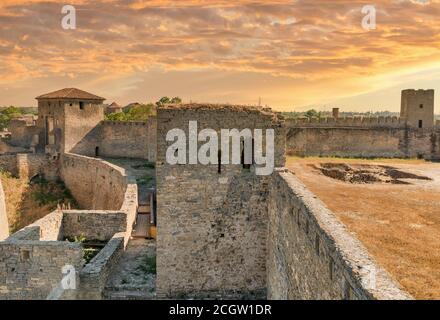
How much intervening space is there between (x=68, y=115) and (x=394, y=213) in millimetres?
32050

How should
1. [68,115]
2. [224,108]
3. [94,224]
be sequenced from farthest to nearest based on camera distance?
1. [68,115]
2. [94,224]
3. [224,108]

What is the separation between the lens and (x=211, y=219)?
9336mm

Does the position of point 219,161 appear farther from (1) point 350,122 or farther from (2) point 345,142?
(1) point 350,122

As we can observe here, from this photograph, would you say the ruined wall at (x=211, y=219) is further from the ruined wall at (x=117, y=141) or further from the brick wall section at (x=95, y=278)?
the ruined wall at (x=117, y=141)

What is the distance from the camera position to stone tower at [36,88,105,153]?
36.3 metres

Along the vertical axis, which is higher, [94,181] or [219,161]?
[219,161]

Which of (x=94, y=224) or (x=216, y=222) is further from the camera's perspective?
(x=94, y=224)

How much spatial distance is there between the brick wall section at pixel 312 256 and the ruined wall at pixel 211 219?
1.55 feet

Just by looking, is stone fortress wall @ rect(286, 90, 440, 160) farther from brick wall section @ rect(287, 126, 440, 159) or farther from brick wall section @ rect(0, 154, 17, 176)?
brick wall section @ rect(0, 154, 17, 176)

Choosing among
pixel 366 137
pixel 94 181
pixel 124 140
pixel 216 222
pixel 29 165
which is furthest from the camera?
pixel 124 140

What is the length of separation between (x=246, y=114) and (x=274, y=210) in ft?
6.67

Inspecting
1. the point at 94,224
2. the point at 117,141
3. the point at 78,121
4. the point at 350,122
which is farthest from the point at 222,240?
the point at 78,121

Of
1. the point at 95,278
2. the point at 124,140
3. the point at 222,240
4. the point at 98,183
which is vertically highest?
the point at 124,140

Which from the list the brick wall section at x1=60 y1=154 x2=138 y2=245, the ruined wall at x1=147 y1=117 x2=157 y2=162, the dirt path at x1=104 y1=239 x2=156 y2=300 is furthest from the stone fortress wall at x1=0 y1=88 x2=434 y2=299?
the ruined wall at x1=147 y1=117 x2=157 y2=162
